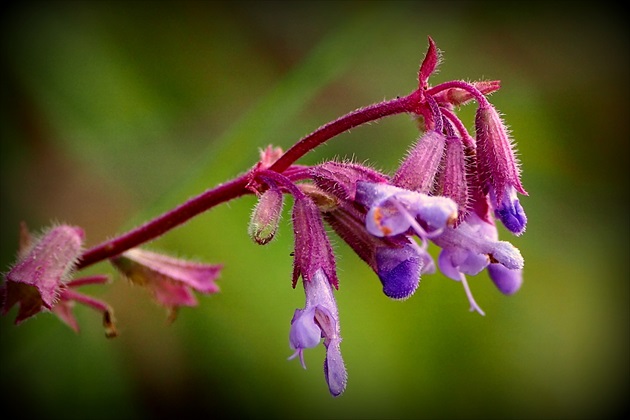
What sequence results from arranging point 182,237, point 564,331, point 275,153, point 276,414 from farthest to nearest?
1. point 564,331
2. point 182,237
3. point 276,414
4. point 275,153

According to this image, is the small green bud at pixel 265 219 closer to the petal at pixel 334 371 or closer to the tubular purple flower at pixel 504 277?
the petal at pixel 334 371

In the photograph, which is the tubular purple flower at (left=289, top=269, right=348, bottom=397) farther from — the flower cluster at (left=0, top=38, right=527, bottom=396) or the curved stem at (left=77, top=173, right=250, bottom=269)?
the curved stem at (left=77, top=173, right=250, bottom=269)

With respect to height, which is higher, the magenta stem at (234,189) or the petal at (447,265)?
the magenta stem at (234,189)

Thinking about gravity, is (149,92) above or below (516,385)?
above

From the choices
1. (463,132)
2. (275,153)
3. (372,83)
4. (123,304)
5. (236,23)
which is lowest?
(463,132)

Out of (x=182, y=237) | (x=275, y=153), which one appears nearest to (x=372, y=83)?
(x=182, y=237)

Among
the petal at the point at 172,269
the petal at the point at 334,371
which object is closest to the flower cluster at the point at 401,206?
the petal at the point at 334,371

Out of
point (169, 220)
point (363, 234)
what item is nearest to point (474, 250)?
point (363, 234)

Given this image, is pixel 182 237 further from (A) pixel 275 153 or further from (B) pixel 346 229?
(B) pixel 346 229
